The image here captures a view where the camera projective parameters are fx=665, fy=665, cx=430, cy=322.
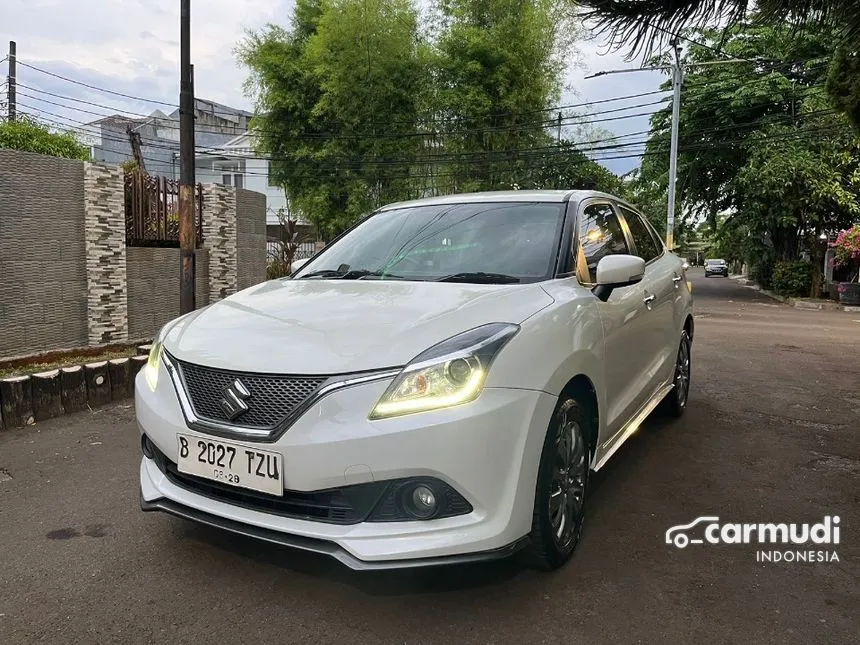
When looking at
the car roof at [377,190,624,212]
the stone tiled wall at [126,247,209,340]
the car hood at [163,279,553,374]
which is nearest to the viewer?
the car hood at [163,279,553,374]

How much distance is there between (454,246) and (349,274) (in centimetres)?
55

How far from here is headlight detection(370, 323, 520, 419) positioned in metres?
2.12

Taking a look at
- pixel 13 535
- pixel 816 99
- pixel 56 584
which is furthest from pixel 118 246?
pixel 816 99

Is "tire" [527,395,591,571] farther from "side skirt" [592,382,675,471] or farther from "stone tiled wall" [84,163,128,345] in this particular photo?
"stone tiled wall" [84,163,128,345]

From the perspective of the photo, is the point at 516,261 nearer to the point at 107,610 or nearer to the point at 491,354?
the point at 491,354

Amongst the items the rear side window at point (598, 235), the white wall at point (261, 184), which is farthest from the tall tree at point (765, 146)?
the white wall at point (261, 184)

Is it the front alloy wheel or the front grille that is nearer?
the front grille

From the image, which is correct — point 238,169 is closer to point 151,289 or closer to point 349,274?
point 151,289

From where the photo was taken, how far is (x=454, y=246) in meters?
3.30

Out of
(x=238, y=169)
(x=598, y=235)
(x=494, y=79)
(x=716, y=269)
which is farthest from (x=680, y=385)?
(x=716, y=269)

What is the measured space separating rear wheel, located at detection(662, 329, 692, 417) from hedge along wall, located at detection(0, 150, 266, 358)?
5944mm

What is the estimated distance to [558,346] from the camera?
2.49 m

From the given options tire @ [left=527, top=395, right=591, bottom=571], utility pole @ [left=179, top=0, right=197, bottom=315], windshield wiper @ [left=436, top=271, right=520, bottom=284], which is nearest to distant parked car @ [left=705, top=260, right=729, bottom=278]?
utility pole @ [left=179, top=0, right=197, bottom=315]

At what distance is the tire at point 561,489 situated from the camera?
2375 mm
